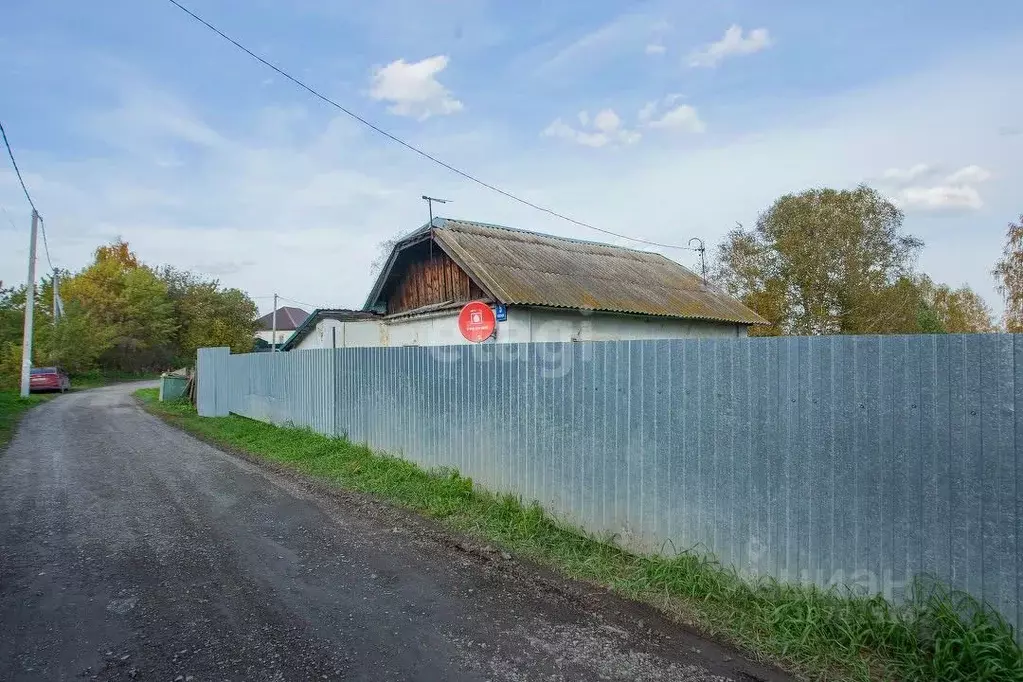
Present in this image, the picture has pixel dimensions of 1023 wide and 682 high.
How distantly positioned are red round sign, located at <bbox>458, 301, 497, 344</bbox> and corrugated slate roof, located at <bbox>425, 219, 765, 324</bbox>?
1752 mm

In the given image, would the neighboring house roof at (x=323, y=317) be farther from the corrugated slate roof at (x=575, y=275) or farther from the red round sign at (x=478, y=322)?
the red round sign at (x=478, y=322)

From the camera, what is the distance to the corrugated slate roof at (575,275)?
1195 centimetres

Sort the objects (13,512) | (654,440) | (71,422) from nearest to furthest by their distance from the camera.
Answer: (654,440) → (13,512) → (71,422)

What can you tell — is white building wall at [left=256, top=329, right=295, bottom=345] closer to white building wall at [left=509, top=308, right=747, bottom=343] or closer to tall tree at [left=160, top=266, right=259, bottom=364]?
tall tree at [left=160, top=266, right=259, bottom=364]

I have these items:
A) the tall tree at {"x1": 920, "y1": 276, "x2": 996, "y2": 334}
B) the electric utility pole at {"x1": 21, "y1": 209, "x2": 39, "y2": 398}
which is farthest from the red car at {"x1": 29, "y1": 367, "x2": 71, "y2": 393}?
the tall tree at {"x1": 920, "y1": 276, "x2": 996, "y2": 334}

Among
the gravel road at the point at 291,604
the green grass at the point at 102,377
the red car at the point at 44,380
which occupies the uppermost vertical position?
the red car at the point at 44,380

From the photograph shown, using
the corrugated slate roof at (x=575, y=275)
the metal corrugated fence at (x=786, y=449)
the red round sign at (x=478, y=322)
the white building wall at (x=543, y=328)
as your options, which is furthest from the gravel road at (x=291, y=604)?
the corrugated slate roof at (x=575, y=275)

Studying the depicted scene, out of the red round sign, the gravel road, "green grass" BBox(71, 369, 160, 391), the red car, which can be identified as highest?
the red round sign

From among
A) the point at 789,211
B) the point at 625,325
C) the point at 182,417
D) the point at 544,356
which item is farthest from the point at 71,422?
the point at 789,211

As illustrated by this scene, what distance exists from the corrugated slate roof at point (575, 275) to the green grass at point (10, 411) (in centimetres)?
974

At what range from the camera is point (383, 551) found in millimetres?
5207

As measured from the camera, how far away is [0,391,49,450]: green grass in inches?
508

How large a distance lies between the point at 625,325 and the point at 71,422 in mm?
14450

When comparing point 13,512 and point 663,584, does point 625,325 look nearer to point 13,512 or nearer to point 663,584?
point 663,584
